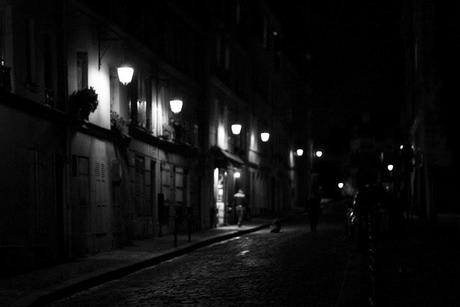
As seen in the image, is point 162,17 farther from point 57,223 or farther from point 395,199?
point 57,223

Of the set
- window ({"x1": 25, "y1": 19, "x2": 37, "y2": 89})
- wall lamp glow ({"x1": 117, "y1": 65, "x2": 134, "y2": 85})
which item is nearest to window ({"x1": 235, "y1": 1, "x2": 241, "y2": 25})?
wall lamp glow ({"x1": 117, "y1": 65, "x2": 134, "y2": 85})

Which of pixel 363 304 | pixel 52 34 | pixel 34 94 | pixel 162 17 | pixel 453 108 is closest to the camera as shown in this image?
pixel 363 304

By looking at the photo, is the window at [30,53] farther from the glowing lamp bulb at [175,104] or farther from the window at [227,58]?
the window at [227,58]

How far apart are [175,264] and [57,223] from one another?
9.55 ft

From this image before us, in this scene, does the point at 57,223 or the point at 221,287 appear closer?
the point at 221,287

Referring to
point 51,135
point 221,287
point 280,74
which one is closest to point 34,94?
point 51,135

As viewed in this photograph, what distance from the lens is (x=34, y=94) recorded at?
18656 mm

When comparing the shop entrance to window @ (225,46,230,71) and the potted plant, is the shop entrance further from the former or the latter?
the potted plant

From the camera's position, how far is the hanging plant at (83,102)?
827 inches

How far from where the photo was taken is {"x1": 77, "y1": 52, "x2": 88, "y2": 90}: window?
22375 mm

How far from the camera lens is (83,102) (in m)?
21.2

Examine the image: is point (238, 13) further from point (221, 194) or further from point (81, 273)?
point (81, 273)

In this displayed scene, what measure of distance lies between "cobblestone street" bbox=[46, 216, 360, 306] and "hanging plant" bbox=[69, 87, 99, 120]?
4.22 meters

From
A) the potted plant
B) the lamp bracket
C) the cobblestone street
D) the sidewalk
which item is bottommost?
the cobblestone street
